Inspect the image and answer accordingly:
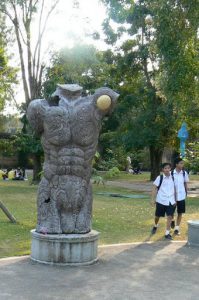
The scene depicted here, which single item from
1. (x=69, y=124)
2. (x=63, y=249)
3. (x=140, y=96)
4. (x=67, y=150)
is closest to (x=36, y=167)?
(x=140, y=96)

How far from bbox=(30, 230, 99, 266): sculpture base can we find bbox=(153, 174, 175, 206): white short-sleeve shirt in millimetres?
3166

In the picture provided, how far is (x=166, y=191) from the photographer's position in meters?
9.99

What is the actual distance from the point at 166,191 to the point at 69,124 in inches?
140

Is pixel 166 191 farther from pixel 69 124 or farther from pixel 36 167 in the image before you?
pixel 36 167

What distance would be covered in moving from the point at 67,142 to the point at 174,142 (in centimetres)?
2259

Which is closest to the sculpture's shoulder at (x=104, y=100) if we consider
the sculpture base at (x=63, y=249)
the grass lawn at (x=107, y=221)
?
the sculpture base at (x=63, y=249)

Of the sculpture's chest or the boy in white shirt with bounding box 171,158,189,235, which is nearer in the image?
the sculpture's chest

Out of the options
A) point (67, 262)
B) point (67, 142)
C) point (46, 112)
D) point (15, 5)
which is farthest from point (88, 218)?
point (15, 5)

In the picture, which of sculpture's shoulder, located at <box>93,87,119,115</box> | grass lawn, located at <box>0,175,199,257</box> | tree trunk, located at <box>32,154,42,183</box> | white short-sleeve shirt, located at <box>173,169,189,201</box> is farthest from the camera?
tree trunk, located at <box>32,154,42,183</box>

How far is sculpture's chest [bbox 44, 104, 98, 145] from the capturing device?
7262 mm

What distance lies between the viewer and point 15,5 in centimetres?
2420

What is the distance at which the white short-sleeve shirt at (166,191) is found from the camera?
998 cm

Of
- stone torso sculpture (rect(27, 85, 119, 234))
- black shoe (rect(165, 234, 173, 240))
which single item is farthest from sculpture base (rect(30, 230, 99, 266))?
black shoe (rect(165, 234, 173, 240))

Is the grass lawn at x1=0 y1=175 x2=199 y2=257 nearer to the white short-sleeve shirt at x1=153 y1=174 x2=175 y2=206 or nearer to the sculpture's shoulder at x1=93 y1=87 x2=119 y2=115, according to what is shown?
the white short-sleeve shirt at x1=153 y1=174 x2=175 y2=206
